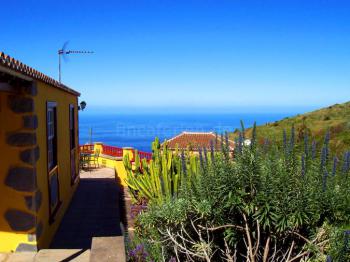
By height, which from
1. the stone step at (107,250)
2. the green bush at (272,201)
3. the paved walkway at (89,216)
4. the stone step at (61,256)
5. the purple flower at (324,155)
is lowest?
the paved walkway at (89,216)

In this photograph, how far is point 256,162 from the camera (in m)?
4.58

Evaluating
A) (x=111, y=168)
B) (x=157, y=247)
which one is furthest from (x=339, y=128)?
(x=157, y=247)

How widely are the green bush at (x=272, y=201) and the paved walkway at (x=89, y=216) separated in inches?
117

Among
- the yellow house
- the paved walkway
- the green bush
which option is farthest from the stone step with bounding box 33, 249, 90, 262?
the green bush

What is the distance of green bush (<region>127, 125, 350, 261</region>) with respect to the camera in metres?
4.42

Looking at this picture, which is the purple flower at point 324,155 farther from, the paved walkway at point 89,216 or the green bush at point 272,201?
the paved walkway at point 89,216

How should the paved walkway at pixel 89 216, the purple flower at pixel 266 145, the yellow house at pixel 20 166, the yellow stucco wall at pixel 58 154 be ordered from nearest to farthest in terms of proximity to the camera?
the purple flower at pixel 266 145 < the yellow house at pixel 20 166 < the yellow stucco wall at pixel 58 154 < the paved walkway at pixel 89 216

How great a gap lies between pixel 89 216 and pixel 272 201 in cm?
637

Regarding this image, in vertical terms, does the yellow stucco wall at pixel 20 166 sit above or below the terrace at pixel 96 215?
above

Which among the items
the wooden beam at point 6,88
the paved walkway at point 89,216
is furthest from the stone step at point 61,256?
the wooden beam at point 6,88

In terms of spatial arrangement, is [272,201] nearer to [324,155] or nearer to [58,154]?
[324,155]

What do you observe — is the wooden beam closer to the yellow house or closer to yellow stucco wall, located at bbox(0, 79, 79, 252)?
the yellow house

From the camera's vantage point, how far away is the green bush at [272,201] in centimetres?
442

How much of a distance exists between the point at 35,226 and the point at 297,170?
160 inches
